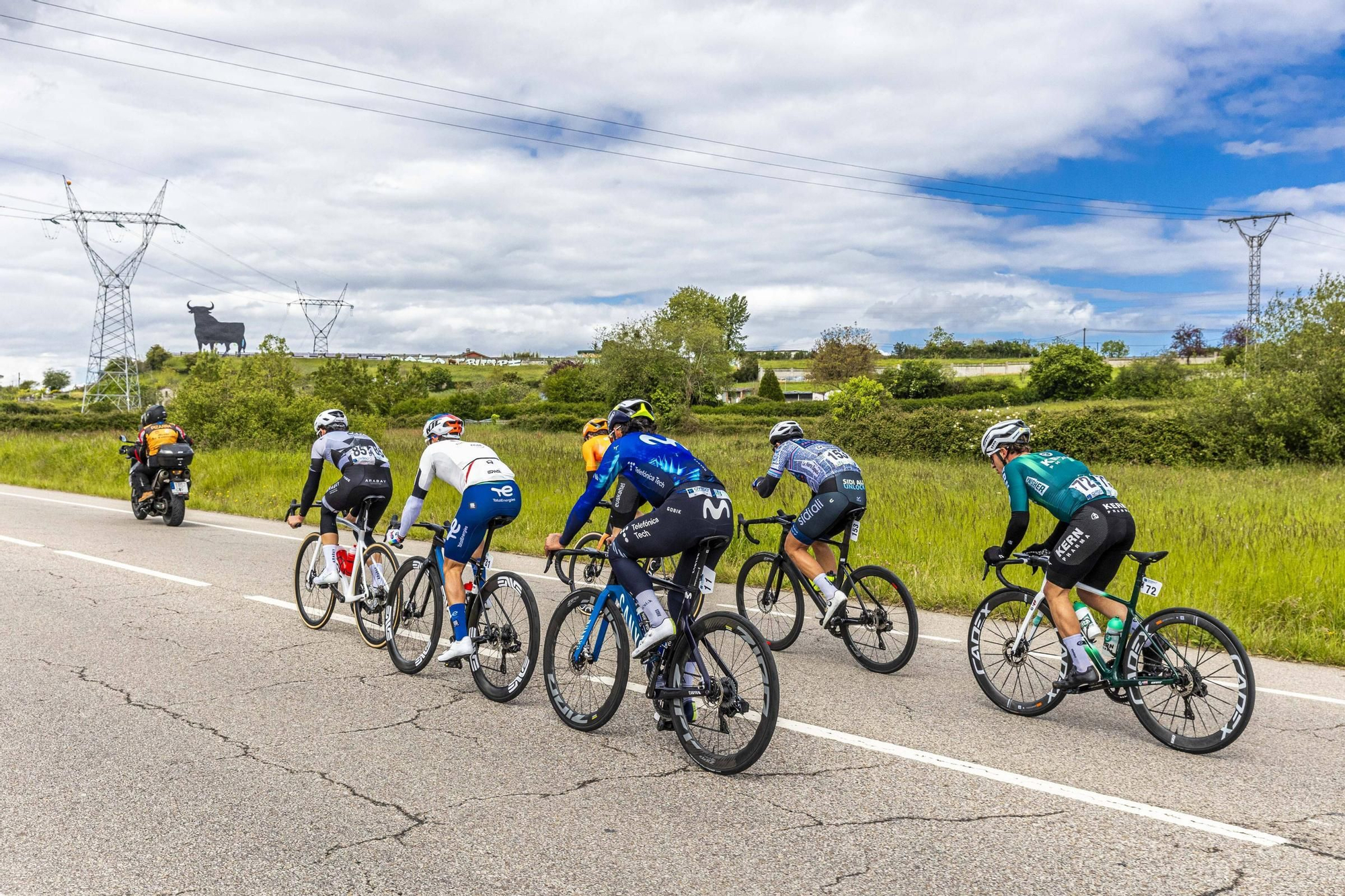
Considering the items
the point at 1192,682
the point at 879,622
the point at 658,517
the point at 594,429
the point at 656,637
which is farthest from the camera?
the point at 594,429

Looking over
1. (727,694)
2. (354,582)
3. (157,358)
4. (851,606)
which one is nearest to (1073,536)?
(851,606)

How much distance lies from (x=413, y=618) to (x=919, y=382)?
86.9m

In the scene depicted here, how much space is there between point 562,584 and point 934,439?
77.2ft

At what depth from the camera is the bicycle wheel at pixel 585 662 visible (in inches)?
208

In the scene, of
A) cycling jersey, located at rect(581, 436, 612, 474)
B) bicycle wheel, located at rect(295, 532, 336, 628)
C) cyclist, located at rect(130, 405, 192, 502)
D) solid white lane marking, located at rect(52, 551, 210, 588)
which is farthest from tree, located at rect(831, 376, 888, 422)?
bicycle wheel, located at rect(295, 532, 336, 628)

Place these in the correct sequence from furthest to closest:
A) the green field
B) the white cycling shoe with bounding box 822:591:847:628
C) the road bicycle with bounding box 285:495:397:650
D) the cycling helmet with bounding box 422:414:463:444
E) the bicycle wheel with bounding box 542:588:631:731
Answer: the green field, the road bicycle with bounding box 285:495:397:650, the white cycling shoe with bounding box 822:591:847:628, the cycling helmet with bounding box 422:414:463:444, the bicycle wheel with bounding box 542:588:631:731

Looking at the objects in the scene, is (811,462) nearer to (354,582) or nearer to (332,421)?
(354,582)

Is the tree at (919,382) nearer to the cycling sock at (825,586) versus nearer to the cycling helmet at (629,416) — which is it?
the cycling sock at (825,586)

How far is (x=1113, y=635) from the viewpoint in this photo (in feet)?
18.4

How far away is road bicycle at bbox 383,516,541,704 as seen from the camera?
6.02 m

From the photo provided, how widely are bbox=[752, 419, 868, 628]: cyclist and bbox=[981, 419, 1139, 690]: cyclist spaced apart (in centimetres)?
151

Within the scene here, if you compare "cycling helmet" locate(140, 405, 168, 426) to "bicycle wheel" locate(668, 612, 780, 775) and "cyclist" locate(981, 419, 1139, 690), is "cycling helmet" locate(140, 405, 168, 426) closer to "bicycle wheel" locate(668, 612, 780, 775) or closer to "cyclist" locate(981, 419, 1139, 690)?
"bicycle wheel" locate(668, 612, 780, 775)

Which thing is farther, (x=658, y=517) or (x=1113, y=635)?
(x=1113, y=635)

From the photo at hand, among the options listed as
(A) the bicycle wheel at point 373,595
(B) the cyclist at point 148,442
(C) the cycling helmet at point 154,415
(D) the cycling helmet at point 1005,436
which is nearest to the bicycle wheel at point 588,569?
(A) the bicycle wheel at point 373,595
